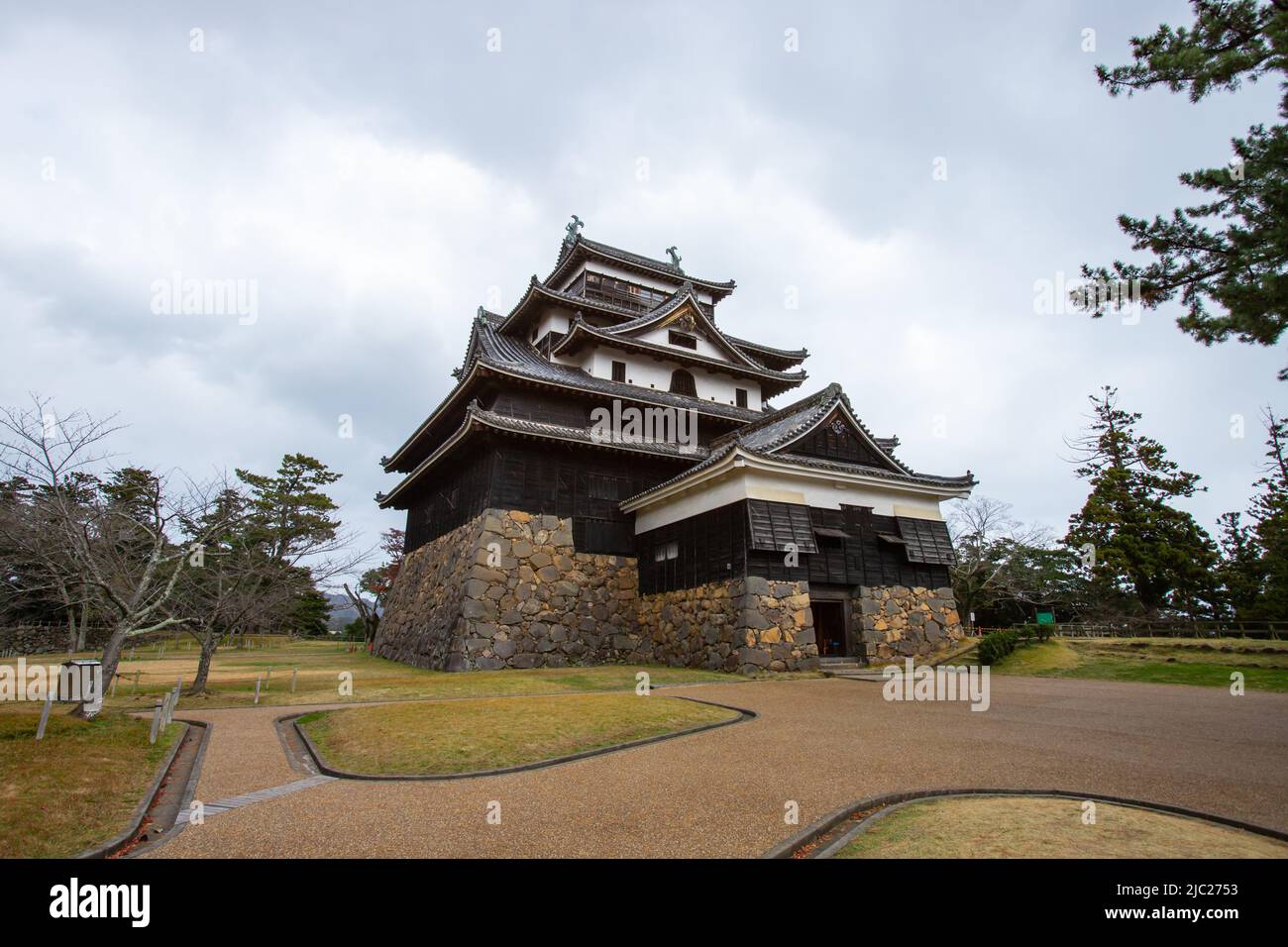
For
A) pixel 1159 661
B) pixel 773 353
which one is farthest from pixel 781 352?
pixel 1159 661

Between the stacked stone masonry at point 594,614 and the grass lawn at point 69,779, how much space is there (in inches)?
383

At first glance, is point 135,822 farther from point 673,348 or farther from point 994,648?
point 673,348

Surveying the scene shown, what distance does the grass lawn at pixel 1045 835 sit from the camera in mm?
4348

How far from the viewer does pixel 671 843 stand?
15.7ft

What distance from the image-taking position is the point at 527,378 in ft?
68.3

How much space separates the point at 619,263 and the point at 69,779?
2921cm

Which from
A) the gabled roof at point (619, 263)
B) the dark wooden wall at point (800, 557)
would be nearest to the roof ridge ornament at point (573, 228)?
the gabled roof at point (619, 263)

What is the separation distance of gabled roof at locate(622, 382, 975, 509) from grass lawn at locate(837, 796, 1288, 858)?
12307 mm

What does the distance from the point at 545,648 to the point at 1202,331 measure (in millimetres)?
17068

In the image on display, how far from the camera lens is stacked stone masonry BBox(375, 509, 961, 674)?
1711 cm

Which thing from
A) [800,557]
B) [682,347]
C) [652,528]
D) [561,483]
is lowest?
[800,557]

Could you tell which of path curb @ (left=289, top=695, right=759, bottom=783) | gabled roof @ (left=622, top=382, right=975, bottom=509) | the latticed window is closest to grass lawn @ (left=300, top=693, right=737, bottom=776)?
path curb @ (left=289, top=695, right=759, bottom=783)
